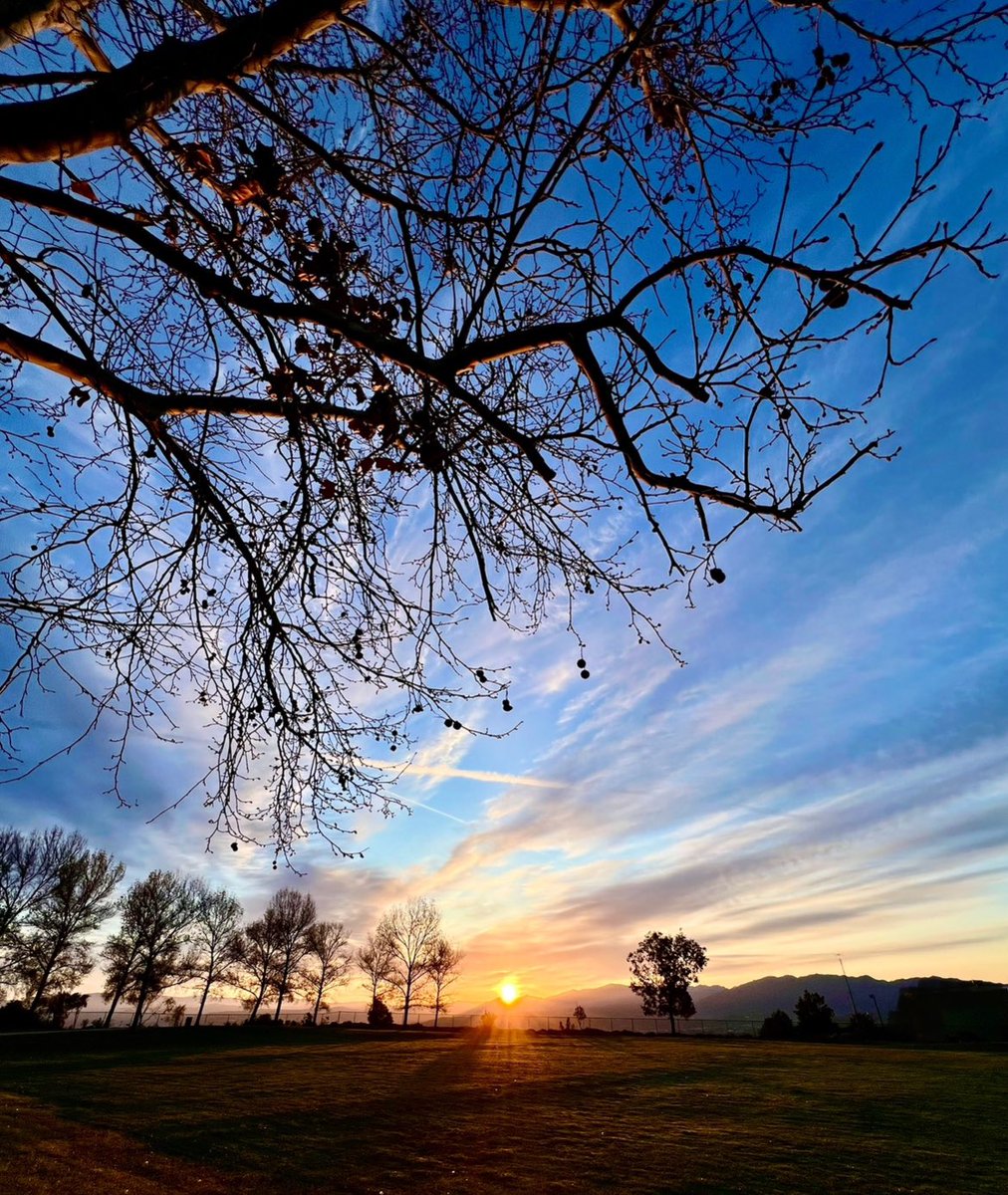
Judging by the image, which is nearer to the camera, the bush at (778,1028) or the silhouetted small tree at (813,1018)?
the silhouetted small tree at (813,1018)

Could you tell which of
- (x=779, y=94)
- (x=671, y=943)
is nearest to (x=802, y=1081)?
(x=779, y=94)

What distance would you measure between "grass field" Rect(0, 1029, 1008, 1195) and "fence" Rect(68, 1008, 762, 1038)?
2938 centimetres

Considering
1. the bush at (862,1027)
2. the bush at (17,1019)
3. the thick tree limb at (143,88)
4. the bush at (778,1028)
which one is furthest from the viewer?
Result: the bush at (778,1028)

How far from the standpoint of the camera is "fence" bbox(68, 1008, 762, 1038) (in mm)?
52134

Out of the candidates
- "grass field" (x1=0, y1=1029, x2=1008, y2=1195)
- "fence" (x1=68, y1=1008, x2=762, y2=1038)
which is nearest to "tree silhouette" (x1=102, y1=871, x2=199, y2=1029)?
"fence" (x1=68, y1=1008, x2=762, y2=1038)

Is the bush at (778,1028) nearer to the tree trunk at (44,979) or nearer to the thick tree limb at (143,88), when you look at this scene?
the tree trunk at (44,979)

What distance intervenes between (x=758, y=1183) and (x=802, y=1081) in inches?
571

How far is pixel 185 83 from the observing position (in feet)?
10.7

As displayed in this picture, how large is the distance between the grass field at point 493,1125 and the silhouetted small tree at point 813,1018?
2314 cm

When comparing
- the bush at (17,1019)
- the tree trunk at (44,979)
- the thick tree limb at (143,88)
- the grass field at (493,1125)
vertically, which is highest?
the tree trunk at (44,979)

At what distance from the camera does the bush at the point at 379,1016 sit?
55.7m

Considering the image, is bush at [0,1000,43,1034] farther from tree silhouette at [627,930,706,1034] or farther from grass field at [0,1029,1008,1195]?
tree silhouette at [627,930,706,1034]

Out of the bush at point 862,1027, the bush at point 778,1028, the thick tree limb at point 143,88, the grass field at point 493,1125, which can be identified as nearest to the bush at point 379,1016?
the bush at point 778,1028

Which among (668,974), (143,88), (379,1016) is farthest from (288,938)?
(143,88)
